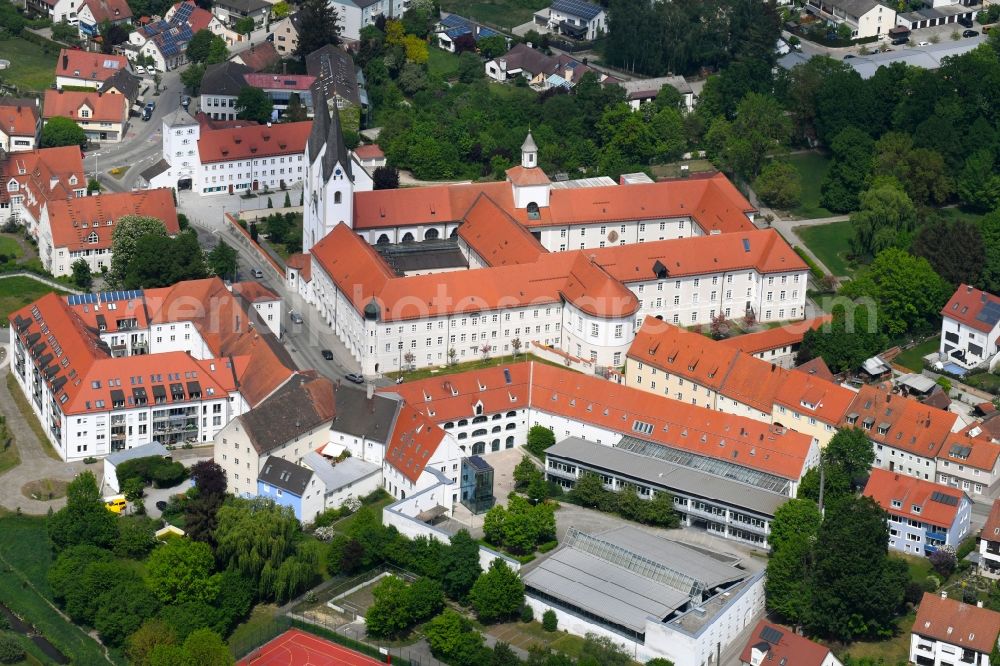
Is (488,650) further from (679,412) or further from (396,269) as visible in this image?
(396,269)

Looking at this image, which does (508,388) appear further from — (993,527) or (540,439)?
(993,527)

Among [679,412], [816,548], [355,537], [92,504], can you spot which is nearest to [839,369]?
[679,412]

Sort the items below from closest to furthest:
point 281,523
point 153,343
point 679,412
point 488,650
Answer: point 488,650
point 281,523
point 679,412
point 153,343

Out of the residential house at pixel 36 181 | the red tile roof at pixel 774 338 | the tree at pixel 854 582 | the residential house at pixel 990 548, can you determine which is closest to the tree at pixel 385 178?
the residential house at pixel 36 181

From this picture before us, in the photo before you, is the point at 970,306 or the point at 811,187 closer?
the point at 970,306

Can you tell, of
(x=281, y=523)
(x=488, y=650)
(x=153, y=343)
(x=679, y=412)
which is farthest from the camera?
(x=153, y=343)

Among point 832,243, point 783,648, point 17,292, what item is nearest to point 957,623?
point 783,648

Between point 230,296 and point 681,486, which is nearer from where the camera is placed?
point 681,486
